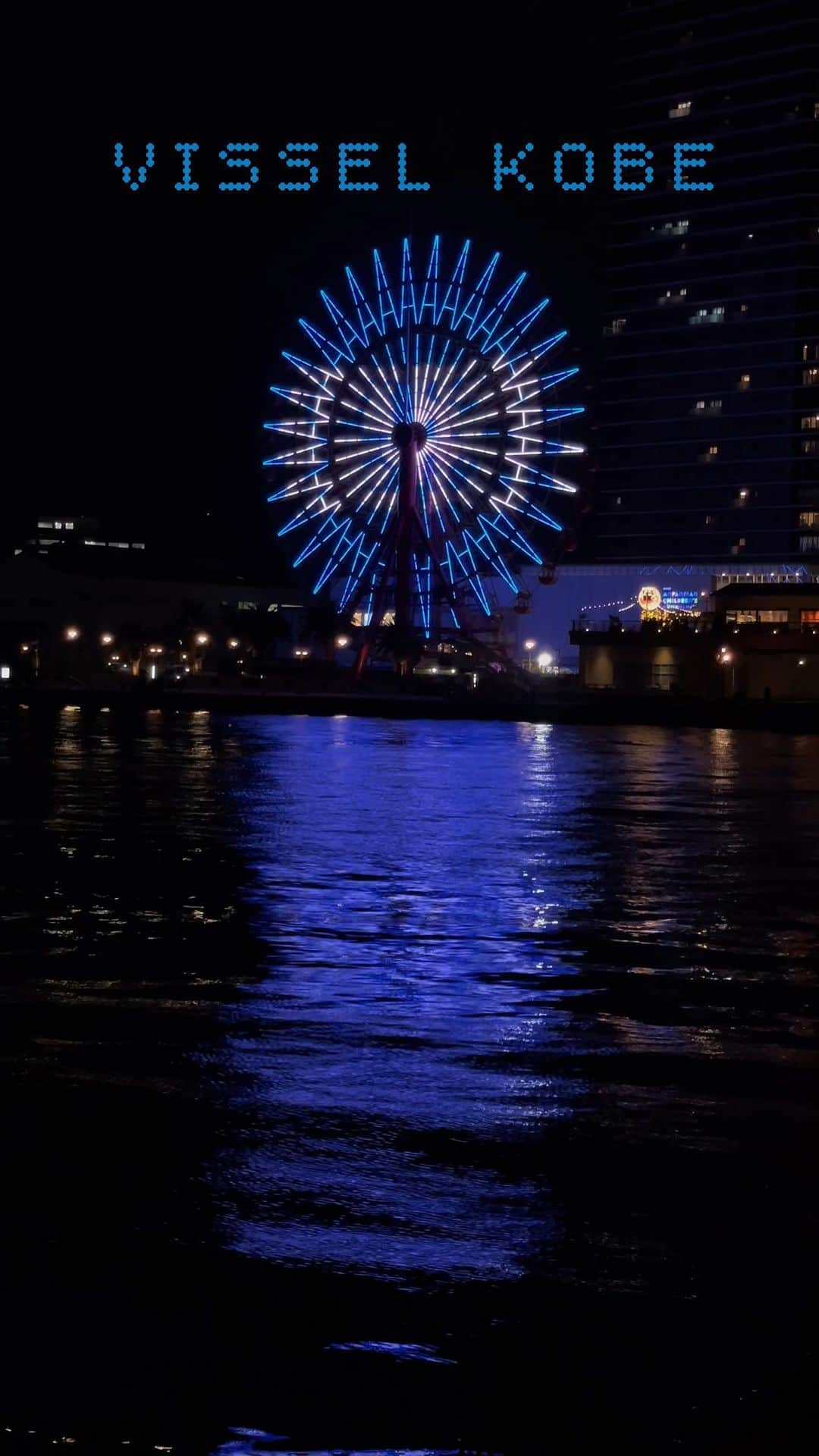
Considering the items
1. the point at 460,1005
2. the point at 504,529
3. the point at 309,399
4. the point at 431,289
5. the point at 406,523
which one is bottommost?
the point at 460,1005

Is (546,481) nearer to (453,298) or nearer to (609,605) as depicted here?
(453,298)

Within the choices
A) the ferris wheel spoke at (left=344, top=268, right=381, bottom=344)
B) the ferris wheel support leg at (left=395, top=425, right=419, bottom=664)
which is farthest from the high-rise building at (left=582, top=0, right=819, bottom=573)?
the ferris wheel spoke at (left=344, top=268, right=381, bottom=344)

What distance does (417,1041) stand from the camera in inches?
Result: 422

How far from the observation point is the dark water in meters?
5.36

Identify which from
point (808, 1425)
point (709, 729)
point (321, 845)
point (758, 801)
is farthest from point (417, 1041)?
point (709, 729)

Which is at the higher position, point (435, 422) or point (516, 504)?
point (435, 422)

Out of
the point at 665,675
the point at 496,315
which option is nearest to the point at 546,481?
the point at 496,315

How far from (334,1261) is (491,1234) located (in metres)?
0.64

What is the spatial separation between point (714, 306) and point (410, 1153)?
145603 millimetres

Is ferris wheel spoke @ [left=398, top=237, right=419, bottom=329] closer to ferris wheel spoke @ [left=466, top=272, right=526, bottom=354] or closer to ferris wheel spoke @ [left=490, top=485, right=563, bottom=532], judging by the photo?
ferris wheel spoke @ [left=466, top=272, right=526, bottom=354]

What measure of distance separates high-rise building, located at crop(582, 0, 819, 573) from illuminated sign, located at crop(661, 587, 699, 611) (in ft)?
27.1

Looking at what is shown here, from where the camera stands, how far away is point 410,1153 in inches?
315

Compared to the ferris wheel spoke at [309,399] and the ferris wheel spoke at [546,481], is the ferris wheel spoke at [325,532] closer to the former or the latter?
the ferris wheel spoke at [309,399]

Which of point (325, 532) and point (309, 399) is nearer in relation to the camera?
point (309, 399)
